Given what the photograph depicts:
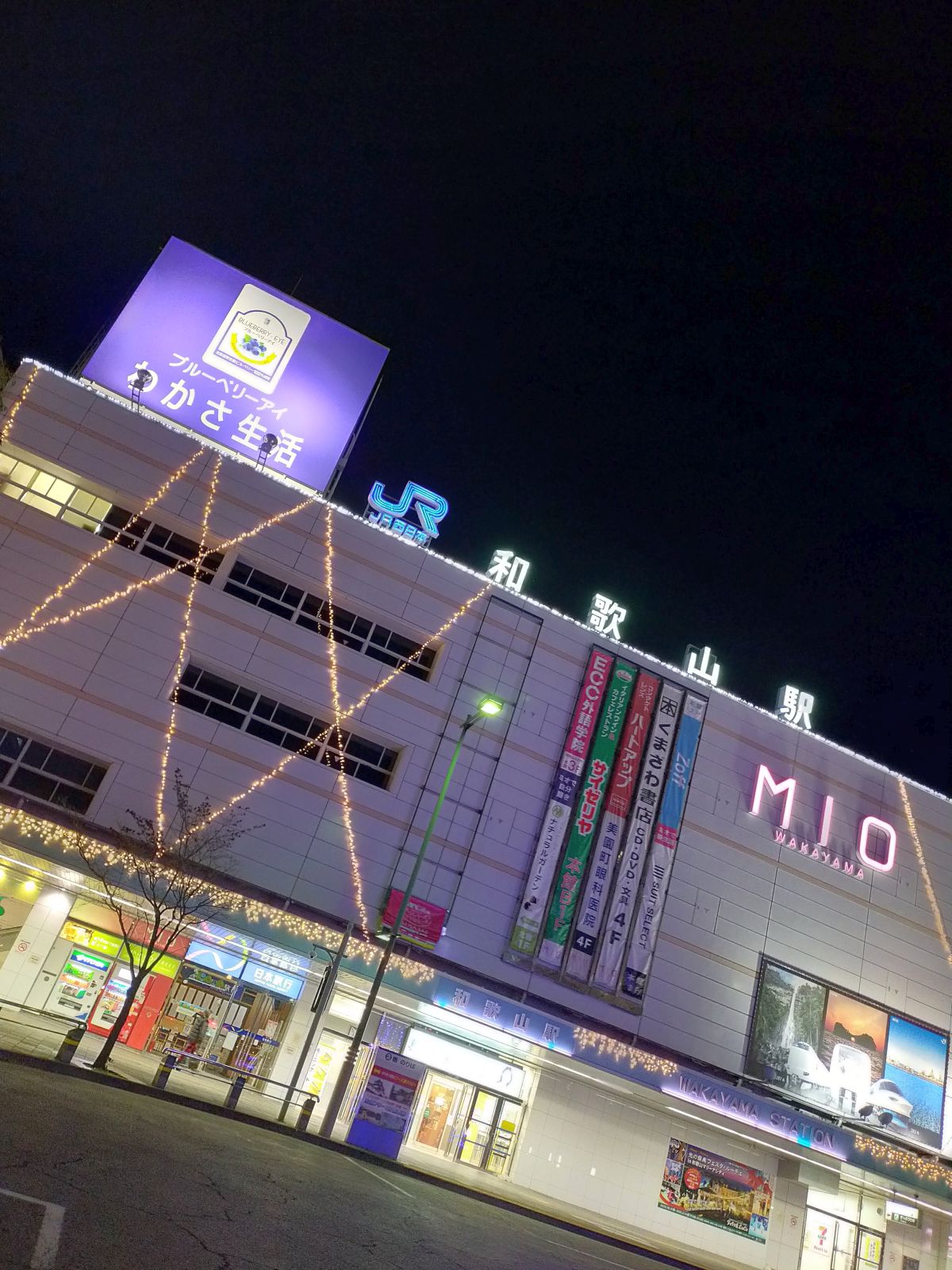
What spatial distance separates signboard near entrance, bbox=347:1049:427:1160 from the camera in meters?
16.5

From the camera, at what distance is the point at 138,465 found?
82.8 feet

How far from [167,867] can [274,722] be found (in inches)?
222

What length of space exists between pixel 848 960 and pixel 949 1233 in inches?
352

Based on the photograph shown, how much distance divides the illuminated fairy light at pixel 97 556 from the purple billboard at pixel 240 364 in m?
2.29

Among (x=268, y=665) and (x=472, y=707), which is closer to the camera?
(x=268, y=665)

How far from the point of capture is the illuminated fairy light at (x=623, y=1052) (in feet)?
75.0

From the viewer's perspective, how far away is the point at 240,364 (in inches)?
1155

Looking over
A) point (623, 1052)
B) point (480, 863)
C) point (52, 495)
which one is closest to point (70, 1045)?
point (480, 863)

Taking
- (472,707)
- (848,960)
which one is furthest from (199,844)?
(848,960)

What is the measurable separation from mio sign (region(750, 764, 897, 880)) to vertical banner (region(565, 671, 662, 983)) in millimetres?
4696

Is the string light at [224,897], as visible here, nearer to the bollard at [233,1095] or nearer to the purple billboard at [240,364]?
the bollard at [233,1095]

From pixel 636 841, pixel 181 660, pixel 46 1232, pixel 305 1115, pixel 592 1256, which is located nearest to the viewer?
pixel 46 1232

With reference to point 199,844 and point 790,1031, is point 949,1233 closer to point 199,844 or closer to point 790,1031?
point 790,1031

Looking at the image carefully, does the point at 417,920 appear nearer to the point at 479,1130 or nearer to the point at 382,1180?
the point at 479,1130
